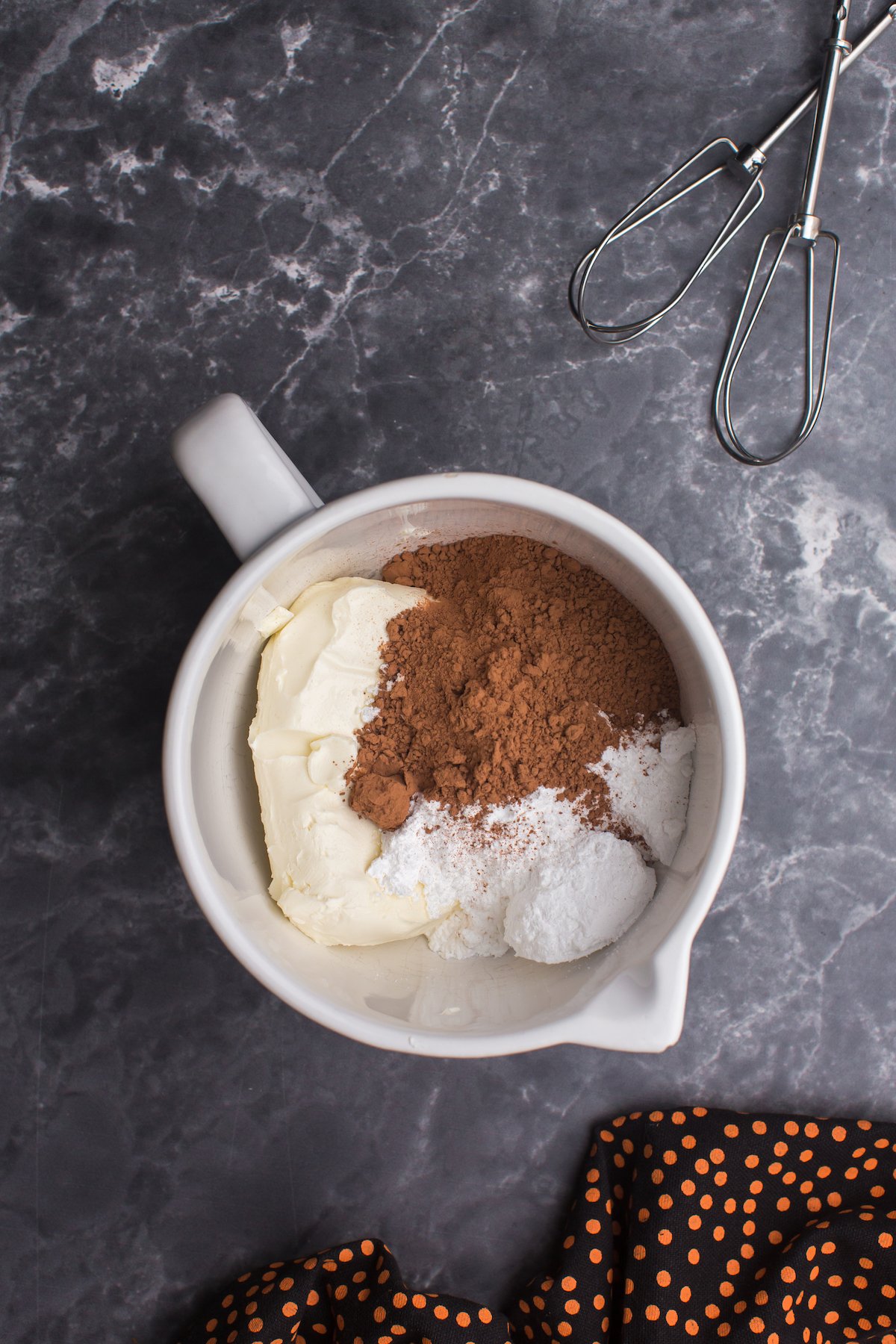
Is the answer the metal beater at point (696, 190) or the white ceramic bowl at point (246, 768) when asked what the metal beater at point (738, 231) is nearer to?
the metal beater at point (696, 190)

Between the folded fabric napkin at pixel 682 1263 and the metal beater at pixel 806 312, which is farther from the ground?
the metal beater at pixel 806 312

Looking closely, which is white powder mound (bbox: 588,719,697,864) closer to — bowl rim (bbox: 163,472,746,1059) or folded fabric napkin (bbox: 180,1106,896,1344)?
bowl rim (bbox: 163,472,746,1059)

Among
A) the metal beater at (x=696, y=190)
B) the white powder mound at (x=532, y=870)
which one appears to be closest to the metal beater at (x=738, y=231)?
the metal beater at (x=696, y=190)

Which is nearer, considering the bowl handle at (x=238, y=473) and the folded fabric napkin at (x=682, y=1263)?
the bowl handle at (x=238, y=473)

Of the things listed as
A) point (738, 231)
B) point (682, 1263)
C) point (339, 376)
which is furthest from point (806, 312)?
point (682, 1263)

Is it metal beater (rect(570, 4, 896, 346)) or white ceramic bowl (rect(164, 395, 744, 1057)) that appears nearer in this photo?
white ceramic bowl (rect(164, 395, 744, 1057))

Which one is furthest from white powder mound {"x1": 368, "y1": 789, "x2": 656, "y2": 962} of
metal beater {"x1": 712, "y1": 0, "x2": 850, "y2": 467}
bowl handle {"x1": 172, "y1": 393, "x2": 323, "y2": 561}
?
metal beater {"x1": 712, "y1": 0, "x2": 850, "y2": 467}
